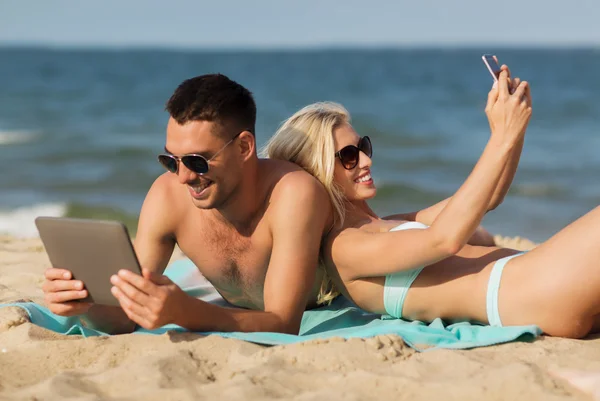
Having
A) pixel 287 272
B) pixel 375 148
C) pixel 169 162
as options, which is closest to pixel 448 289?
pixel 287 272

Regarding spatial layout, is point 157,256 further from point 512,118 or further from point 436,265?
point 512,118

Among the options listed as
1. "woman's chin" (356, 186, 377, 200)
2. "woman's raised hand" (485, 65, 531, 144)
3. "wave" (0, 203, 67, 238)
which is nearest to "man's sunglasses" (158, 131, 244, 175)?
"woman's chin" (356, 186, 377, 200)

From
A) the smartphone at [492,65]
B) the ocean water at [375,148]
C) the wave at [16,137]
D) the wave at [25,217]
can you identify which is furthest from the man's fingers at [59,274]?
the wave at [16,137]

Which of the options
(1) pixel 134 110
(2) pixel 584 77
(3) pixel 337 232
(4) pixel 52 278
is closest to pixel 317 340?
(3) pixel 337 232

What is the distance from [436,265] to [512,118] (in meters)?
0.89

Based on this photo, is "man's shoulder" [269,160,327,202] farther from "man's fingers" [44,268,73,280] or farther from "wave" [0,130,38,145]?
"wave" [0,130,38,145]

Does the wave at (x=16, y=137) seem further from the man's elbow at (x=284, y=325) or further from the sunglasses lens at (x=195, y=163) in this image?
the man's elbow at (x=284, y=325)

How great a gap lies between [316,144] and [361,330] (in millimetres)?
1030

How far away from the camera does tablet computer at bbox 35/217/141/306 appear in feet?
11.4

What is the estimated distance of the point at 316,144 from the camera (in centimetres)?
445

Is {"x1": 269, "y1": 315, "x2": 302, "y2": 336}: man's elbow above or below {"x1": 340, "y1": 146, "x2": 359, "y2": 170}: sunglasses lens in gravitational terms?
below

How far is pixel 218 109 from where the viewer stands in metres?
3.99

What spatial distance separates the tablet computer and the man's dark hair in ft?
2.44

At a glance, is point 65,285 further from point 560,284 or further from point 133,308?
point 560,284
